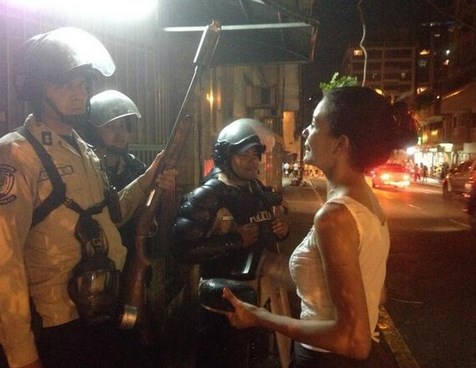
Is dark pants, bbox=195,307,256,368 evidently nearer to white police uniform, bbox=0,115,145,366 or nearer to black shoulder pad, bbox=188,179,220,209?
black shoulder pad, bbox=188,179,220,209

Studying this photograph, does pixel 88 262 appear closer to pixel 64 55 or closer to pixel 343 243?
pixel 64 55

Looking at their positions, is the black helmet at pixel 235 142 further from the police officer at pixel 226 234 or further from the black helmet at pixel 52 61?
Result: the black helmet at pixel 52 61

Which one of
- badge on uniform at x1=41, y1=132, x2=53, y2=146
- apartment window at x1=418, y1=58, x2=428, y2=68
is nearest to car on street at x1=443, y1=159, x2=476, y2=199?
badge on uniform at x1=41, y1=132, x2=53, y2=146

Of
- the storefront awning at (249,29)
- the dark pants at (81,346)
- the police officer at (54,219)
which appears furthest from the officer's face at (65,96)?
the storefront awning at (249,29)

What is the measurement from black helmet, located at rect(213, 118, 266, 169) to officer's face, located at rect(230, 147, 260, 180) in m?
0.04

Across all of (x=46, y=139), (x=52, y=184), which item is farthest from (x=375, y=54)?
(x=52, y=184)

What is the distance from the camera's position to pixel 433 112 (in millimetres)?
49594

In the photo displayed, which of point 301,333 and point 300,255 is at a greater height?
point 300,255

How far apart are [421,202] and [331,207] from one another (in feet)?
68.7

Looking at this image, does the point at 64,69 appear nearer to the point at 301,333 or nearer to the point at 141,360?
the point at 301,333

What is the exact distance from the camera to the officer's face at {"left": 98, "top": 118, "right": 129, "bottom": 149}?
3.48 meters

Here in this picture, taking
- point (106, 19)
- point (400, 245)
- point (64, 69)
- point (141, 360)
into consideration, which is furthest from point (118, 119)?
point (400, 245)

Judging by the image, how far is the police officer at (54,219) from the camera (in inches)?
70.1

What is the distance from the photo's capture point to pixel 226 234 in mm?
3158
